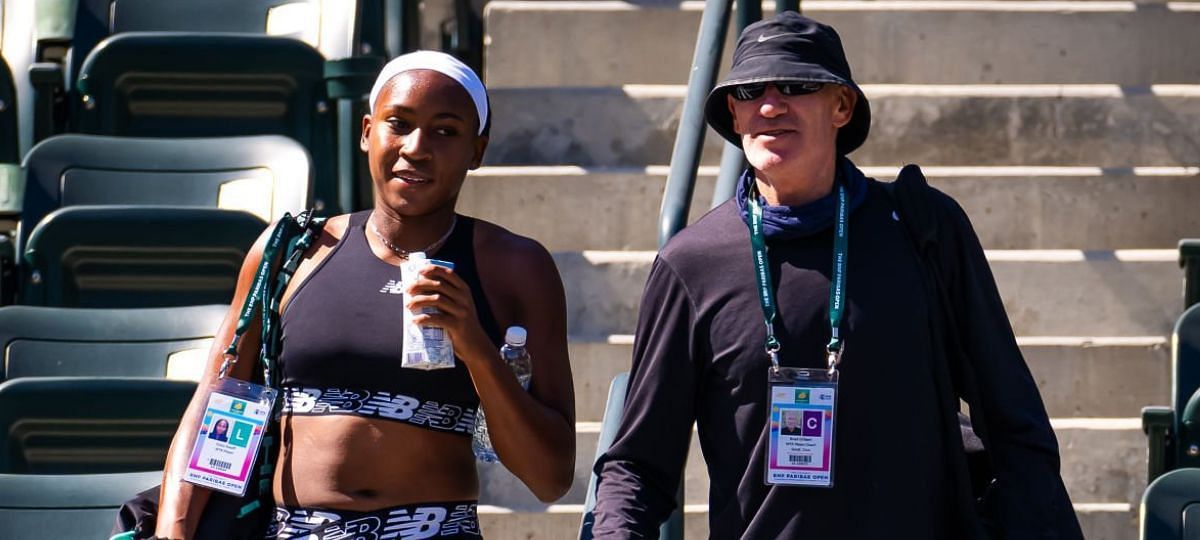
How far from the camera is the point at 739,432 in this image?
2.71 meters

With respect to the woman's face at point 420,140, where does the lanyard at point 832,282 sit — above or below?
below

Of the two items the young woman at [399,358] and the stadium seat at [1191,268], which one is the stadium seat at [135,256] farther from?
the stadium seat at [1191,268]

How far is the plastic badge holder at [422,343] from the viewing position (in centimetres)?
269

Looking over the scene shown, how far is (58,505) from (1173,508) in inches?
92.4

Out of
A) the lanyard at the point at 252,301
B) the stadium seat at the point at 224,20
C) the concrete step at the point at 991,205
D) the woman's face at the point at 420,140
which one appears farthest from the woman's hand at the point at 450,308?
the stadium seat at the point at 224,20

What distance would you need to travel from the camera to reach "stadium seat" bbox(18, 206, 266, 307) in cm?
452

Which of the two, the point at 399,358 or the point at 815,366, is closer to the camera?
the point at 815,366

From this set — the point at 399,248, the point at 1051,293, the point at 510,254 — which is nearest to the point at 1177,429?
the point at 1051,293

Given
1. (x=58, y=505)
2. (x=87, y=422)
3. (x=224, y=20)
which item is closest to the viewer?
(x=58, y=505)

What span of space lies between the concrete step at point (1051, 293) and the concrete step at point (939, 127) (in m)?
0.61

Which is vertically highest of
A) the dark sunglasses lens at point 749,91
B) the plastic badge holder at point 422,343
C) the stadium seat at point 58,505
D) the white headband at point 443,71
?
the white headband at point 443,71

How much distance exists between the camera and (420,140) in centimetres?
289

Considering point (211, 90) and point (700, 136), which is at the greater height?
point (211, 90)

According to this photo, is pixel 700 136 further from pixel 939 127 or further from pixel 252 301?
pixel 939 127
